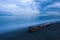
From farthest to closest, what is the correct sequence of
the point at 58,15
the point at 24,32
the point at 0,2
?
1. the point at 58,15
2. the point at 24,32
3. the point at 0,2

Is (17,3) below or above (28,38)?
above

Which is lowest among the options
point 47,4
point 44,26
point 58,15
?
point 44,26

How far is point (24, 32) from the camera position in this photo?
141cm

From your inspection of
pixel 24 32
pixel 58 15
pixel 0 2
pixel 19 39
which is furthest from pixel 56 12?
pixel 0 2

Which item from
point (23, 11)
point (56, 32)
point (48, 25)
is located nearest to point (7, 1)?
point (23, 11)

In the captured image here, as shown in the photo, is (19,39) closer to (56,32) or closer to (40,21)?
(40,21)

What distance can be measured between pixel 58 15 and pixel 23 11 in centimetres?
53

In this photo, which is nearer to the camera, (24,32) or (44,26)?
(24,32)

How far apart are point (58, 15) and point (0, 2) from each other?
855 millimetres

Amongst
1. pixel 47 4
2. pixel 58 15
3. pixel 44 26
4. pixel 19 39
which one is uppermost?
pixel 47 4

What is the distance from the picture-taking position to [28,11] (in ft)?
4.68

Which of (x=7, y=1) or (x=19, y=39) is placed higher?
(x=7, y=1)

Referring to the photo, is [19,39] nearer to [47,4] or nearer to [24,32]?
[24,32]

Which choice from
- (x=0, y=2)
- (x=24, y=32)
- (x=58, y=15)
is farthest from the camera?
(x=58, y=15)
